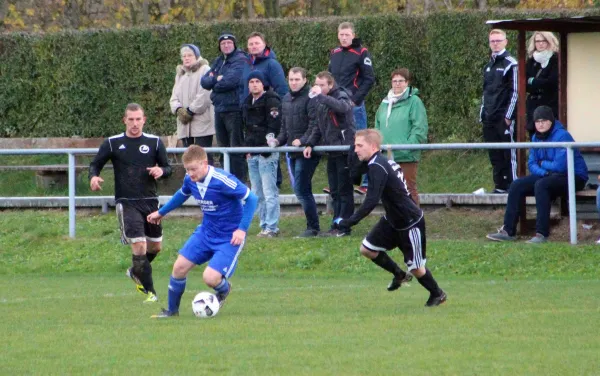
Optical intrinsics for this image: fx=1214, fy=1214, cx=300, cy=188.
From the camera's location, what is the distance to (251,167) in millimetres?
16891

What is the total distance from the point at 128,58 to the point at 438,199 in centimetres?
839

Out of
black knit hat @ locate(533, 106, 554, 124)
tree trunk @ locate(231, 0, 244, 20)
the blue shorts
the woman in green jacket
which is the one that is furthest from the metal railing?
tree trunk @ locate(231, 0, 244, 20)

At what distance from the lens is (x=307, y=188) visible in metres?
16.2

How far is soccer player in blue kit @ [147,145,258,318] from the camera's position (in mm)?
11133

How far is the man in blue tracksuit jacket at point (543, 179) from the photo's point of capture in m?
15.1

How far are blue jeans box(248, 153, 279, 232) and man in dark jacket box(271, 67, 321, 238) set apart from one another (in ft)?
1.23

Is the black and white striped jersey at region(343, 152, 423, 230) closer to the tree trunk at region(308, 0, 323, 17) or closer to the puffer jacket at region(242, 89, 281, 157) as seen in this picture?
the puffer jacket at region(242, 89, 281, 157)

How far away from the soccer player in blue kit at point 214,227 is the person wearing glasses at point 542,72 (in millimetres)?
6565

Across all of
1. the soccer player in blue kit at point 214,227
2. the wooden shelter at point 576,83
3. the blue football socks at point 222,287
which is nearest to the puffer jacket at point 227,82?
the wooden shelter at point 576,83

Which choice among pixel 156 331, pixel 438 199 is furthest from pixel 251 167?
pixel 156 331

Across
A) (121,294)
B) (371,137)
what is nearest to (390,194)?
(371,137)

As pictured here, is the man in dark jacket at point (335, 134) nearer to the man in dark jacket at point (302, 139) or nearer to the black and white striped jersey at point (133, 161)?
the man in dark jacket at point (302, 139)

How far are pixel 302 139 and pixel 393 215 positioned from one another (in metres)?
4.81

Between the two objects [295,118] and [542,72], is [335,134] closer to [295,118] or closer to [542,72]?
[295,118]
